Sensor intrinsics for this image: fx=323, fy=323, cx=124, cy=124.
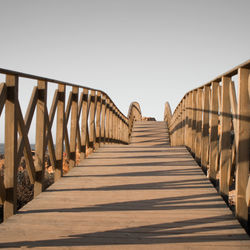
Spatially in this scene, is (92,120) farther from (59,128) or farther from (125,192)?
(125,192)

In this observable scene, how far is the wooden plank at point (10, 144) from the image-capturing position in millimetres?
2875

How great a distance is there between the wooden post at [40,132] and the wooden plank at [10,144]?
73 centimetres

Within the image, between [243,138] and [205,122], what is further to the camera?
[205,122]

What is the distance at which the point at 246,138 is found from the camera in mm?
2750

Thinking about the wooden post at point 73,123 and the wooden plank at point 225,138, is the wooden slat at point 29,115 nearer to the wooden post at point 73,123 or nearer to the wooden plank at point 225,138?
the wooden post at point 73,123

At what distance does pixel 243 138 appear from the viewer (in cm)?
276

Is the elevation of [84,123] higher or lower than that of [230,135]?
higher

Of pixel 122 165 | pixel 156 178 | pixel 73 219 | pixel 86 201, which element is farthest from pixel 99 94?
pixel 73 219

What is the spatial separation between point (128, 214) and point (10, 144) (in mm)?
1262

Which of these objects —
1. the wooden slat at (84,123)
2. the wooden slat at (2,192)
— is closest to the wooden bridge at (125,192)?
the wooden slat at (2,192)

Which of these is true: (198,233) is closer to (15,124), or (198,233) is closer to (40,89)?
(15,124)

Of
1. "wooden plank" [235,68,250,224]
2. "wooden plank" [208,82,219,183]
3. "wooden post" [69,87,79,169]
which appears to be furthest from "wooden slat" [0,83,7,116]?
"wooden plank" [208,82,219,183]

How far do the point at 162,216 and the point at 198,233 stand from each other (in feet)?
1.48

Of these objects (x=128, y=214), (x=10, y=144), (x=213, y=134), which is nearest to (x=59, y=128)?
(x=10, y=144)
